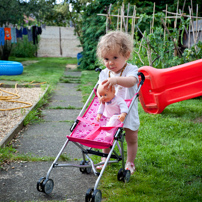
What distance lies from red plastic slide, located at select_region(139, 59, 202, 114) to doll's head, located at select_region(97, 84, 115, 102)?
234 cm

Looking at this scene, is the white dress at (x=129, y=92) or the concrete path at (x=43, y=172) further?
the white dress at (x=129, y=92)

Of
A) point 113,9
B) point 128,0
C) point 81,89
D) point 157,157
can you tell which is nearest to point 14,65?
point 81,89

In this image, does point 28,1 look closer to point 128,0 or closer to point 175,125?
point 128,0

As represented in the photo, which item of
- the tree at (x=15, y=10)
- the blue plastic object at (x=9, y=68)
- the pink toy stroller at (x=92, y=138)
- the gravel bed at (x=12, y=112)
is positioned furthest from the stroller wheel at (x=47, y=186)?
the tree at (x=15, y=10)

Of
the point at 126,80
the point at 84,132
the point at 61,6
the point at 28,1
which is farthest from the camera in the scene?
the point at 61,6

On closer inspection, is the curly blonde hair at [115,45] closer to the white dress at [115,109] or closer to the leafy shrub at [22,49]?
the white dress at [115,109]

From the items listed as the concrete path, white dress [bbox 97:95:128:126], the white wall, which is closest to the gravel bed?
the concrete path

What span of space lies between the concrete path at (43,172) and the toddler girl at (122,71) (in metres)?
0.57

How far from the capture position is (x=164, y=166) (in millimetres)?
2969

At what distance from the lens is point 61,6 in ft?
64.2

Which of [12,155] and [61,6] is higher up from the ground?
[61,6]

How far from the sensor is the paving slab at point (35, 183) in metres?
2.38

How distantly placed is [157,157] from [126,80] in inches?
44.9

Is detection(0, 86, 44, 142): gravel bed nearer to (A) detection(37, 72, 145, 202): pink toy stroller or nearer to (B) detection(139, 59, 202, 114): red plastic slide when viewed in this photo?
(A) detection(37, 72, 145, 202): pink toy stroller
